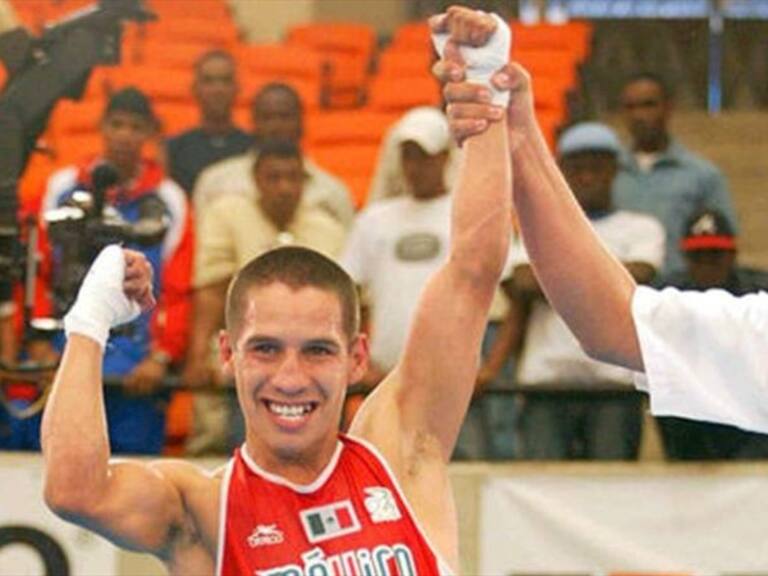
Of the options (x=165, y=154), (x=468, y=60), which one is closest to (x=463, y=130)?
(x=468, y=60)

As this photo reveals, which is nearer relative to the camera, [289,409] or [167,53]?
[289,409]

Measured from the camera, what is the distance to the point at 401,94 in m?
12.1

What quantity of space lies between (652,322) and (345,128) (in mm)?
7877

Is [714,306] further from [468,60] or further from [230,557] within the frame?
[230,557]

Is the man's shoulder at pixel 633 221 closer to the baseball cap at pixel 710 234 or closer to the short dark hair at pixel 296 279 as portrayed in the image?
the baseball cap at pixel 710 234

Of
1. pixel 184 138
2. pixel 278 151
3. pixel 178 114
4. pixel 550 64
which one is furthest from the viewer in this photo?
pixel 550 64

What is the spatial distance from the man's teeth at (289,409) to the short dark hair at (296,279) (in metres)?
0.17

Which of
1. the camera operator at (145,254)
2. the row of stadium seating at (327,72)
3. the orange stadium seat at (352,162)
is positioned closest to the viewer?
the camera operator at (145,254)

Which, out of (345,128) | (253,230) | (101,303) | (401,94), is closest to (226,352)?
(101,303)

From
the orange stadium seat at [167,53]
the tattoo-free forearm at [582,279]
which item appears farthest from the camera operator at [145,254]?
the orange stadium seat at [167,53]

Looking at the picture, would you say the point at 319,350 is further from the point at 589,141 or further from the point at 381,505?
the point at 589,141

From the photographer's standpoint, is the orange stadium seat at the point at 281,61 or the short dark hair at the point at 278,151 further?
the orange stadium seat at the point at 281,61

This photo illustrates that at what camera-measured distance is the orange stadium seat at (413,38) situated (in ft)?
42.4

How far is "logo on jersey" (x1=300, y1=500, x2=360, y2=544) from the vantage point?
13.4ft
